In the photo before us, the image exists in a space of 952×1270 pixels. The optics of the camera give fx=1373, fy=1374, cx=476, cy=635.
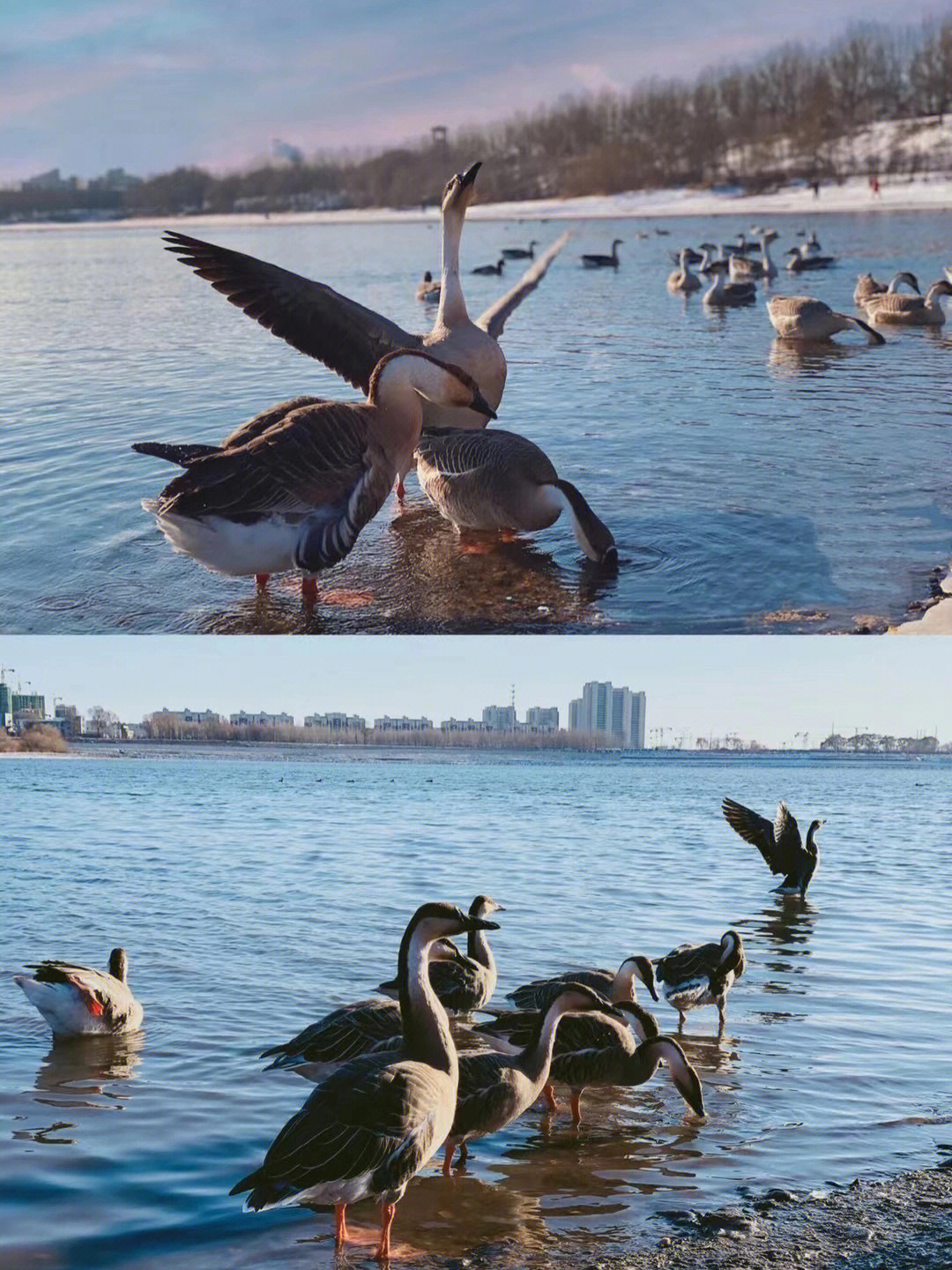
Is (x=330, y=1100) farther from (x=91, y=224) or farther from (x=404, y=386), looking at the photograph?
(x=91, y=224)

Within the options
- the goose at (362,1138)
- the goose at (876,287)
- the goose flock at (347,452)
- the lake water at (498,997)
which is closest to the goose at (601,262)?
the goose at (876,287)

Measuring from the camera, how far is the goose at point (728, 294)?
11484 millimetres

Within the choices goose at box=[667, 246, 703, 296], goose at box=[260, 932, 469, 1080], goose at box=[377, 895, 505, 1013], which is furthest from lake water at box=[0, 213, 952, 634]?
goose at box=[667, 246, 703, 296]

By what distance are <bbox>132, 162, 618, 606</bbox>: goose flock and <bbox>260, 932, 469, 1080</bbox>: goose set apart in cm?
141

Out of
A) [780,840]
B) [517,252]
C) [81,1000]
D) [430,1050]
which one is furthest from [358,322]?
[517,252]

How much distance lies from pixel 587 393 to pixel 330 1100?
4415 mm

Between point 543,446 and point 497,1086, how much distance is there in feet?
10.2

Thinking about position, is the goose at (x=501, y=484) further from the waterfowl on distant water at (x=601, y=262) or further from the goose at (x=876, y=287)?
the waterfowl on distant water at (x=601, y=262)

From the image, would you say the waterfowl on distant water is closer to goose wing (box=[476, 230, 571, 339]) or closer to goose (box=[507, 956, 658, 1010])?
goose wing (box=[476, 230, 571, 339])

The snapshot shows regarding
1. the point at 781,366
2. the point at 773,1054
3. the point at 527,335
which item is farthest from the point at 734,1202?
the point at 527,335

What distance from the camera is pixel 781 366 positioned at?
7926mm

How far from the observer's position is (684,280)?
1261 cm

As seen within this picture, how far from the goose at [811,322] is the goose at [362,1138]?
637cm

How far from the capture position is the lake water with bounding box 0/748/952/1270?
11.4ft
